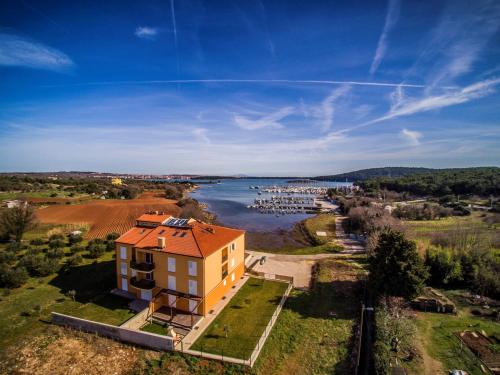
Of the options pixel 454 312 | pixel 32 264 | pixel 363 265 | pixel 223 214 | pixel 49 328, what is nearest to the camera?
pixel 49 328

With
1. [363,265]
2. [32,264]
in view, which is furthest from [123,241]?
[363,265]

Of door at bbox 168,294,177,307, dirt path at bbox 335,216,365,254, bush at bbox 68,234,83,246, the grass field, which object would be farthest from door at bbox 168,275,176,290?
dirt path at bbox 335,216,365,254

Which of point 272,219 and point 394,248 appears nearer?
point 394,248

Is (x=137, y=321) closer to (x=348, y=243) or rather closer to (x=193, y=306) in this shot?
(x=193, y=306)

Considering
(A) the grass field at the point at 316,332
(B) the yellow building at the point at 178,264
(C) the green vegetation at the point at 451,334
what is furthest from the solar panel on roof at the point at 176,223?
(C) the green vegetation at the point at 451,334

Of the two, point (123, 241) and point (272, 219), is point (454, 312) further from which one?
point (272, 219)

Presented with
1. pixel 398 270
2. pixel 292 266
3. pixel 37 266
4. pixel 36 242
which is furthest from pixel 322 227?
pixel 36 242
